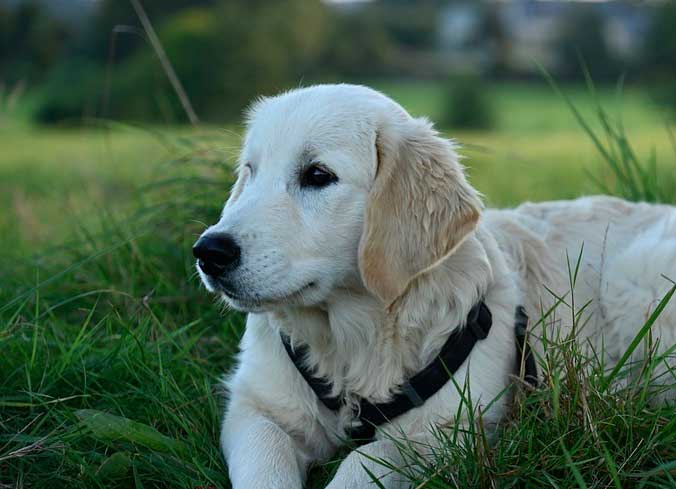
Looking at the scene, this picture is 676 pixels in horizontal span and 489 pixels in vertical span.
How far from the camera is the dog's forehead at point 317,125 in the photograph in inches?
105

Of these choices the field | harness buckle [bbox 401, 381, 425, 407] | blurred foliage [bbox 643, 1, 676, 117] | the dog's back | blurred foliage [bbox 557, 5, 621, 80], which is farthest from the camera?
blurred foliage [bbox 557, 5, 621, 80]

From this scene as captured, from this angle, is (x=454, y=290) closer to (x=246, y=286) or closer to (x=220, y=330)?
(x=246, y=286)

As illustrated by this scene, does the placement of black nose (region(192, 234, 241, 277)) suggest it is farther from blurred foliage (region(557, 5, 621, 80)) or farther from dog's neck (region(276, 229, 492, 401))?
blurred foliage (region(557, 5, 621, 80))

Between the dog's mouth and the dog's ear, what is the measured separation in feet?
0.69

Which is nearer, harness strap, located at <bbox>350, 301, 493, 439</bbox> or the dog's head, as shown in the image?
the dog's head

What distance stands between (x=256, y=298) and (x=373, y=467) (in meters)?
0.63

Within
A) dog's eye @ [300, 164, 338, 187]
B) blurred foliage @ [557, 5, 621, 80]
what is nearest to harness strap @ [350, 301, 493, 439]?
dog's eye @ [300, 164, 338, 187]

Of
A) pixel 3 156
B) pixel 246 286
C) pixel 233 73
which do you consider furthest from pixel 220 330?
pixel 233 73

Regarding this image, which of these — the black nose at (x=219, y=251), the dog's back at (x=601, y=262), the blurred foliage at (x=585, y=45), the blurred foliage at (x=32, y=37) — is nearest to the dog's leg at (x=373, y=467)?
the black nose at (x=219, y=251)

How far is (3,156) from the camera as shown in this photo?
15594 millimetres

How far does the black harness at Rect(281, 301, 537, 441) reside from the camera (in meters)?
2.62

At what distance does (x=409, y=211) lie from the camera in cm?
263

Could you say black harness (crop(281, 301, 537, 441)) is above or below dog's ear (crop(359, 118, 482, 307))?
below

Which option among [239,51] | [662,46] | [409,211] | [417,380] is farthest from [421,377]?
[662,46]
